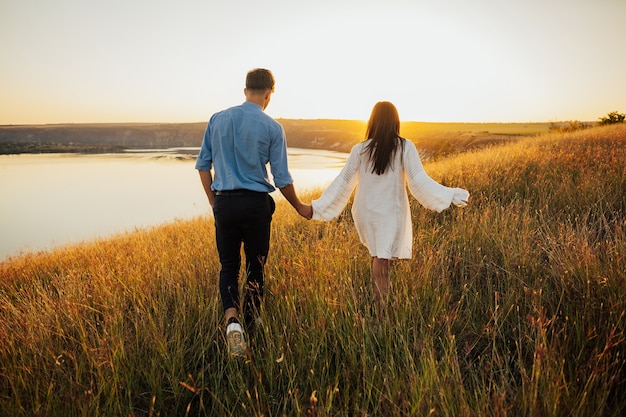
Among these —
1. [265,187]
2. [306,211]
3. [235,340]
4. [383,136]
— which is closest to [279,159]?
[265,187]

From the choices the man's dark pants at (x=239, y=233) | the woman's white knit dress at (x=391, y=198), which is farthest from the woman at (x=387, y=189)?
the man's dark pants at (x=239, y=233)

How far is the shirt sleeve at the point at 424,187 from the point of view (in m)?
3.16

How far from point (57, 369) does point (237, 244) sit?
1495 mm

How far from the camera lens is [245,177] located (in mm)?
2961

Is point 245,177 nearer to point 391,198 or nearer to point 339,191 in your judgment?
point 339,191

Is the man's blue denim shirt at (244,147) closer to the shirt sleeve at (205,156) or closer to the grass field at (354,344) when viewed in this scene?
the shirt sleeve at (205,156)

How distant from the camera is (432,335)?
250cm

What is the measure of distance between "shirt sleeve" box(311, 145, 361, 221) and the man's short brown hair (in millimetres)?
1038

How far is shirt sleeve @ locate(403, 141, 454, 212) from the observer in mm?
3162

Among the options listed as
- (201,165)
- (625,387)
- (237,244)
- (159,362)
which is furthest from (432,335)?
(201,165)

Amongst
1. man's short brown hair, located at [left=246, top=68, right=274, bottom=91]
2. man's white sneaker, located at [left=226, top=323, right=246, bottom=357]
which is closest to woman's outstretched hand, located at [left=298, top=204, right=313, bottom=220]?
A: man's short brown hair, located at [left=246, top=68, right=274, bottom=91]

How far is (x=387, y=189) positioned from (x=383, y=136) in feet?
1.65

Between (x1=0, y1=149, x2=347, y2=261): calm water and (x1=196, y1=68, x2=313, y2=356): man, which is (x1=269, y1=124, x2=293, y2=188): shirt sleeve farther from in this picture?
(x1=0, y1=149, x2=347, y2=261): calm water

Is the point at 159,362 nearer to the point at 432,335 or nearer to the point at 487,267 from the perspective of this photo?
the point at 432,335
